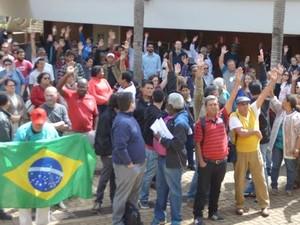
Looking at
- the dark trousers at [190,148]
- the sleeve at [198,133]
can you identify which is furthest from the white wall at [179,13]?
the sleeve at [198,133]

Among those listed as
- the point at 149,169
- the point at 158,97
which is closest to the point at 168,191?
the point at 149,169

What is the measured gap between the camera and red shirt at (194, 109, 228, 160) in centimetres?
692

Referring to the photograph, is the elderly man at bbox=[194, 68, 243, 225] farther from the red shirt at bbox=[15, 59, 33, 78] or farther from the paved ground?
the red shirt at bbox=[15, 59, 33, 78]

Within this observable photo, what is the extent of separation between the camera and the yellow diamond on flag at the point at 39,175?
6555 mm

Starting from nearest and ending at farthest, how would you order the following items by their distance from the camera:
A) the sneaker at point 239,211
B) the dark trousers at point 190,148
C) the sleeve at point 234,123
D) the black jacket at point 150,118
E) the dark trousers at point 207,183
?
the dark trousers at point 207,183, the black jacket at point 150,118, the sleeve at point 234,123, the sneaker at point 239,211, the dark trousers at point 190,148

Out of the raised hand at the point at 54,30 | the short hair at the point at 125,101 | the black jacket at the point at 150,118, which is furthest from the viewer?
the raised hand at the point at 54,30

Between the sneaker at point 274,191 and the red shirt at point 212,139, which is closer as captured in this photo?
the red shirt at point 212,139

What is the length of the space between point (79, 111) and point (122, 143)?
1.98 meters

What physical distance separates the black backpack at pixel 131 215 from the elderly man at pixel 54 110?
5.29ft

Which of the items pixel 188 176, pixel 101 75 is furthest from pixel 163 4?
pixel 188 176

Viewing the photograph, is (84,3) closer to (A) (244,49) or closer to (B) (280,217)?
(A) (244,49)

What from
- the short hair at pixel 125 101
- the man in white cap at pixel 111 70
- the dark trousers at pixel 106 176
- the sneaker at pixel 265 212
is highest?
→ the man in white cap at pixel 111 70

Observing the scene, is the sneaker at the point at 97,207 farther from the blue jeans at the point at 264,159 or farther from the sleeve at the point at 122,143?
the blue jeans at the point at 264,159

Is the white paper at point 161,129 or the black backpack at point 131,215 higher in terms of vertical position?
the white paper at point 161,129
